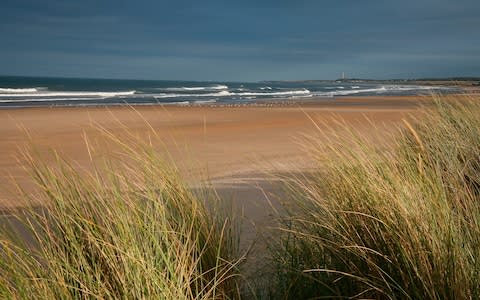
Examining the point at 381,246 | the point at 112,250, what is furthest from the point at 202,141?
the point at 112,250

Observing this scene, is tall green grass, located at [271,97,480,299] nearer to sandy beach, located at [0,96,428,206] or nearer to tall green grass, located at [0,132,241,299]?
tall green grass, located at [0,132,241,299]

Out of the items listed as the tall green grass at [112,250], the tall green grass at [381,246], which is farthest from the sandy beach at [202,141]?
the tall green grass at [381,246]

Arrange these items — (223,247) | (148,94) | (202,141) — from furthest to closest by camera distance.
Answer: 1. (148,94)
2. (202,141)
3. (223,247)

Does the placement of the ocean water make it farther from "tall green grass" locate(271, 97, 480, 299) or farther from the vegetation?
the vegetation

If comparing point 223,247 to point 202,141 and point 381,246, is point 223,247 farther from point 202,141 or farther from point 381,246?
A: point 202,141

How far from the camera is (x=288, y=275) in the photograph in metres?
2.83

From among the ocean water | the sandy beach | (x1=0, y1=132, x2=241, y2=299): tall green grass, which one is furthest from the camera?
the ocean water

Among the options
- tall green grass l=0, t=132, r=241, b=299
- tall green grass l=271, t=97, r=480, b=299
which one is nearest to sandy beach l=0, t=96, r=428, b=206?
tall green grass l=0, t=132, r=241, b=299

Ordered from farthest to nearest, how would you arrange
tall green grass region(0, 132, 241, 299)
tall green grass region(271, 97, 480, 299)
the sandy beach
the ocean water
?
the ocean water < the sandy beach < tall green grass region(271, 97, 480, 299) < tall green grass region(0, 132, 241, 299)

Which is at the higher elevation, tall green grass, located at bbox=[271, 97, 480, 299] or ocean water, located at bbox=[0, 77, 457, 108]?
tall green grass, located at bbox=[271, 97, 480, 299]

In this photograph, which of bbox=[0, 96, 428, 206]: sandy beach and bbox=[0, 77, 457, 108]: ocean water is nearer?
bbox=[0, 96, 428, 206]: sandy beach

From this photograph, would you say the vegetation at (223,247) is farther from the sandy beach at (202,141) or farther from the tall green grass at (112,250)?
the sandy beach at (202,141)

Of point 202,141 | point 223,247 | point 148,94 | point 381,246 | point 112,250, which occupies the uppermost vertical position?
point 112,250

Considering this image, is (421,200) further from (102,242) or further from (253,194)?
(253,194)
